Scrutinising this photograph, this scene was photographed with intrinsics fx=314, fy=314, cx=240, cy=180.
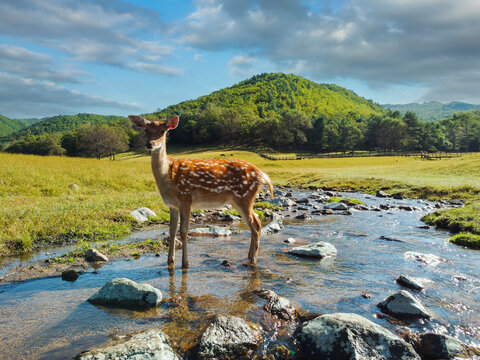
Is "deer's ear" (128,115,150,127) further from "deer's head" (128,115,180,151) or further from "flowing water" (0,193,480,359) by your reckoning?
"flowing water" (0,193,480,359)

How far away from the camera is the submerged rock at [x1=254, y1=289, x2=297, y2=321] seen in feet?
20.7

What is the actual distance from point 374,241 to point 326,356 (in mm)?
8956

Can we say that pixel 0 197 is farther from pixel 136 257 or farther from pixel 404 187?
pixel 404 187

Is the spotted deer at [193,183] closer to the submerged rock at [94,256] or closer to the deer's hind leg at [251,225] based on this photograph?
the deer's hind leg at [251,225]

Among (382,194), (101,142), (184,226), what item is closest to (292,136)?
(101,142)

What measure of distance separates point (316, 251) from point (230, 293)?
4131 millimetres

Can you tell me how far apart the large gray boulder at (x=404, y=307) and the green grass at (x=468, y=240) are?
7.47 metres

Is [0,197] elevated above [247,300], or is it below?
above

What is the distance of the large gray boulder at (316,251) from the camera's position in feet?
33.9

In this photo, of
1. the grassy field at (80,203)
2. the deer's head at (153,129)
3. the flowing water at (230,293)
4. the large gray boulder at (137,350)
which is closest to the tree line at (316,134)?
the grassy field at (80,203)

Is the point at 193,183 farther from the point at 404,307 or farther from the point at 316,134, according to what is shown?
the point at 316,134

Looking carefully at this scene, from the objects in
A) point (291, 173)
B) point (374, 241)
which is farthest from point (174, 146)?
point (374, 241)

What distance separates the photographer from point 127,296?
6602 mm

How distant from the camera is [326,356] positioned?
16.4 ft
